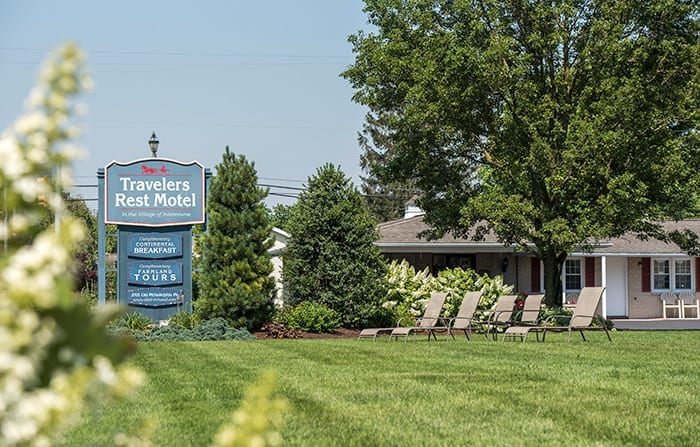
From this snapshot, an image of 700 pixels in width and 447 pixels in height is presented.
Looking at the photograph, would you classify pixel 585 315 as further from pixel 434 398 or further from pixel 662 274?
pixel 662 274

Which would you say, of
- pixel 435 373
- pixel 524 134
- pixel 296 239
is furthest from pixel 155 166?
pixel 435 373

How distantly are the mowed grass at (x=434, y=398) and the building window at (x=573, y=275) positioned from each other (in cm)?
2008

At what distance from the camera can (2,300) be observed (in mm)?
1624

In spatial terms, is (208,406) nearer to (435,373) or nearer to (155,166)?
(435,373)

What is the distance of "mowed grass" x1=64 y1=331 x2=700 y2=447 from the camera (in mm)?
7211

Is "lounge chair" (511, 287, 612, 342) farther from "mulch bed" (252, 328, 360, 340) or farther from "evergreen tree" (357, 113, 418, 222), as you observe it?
"evergreen tree" (357, 113, 418, 222)

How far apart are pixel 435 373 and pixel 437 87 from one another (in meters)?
13.3

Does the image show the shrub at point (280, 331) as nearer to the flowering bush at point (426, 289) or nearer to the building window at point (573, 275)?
the flowering bush at point (426, 289)

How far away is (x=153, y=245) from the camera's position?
2425 centimetres

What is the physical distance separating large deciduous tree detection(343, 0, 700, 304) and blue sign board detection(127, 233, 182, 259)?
5960mm

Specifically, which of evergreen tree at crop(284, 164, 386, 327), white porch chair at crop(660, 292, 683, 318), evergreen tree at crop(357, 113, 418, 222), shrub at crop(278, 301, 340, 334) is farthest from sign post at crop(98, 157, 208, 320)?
evergreen tree at crop(357, 113, 418, 222)

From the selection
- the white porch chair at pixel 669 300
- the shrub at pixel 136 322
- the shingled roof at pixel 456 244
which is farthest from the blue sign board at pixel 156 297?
the white porch chair at pixel 669 300

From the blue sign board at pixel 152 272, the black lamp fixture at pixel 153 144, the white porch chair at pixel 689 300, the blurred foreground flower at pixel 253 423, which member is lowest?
the white porch chair at pixel 689 300

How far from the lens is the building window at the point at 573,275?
116 ft
